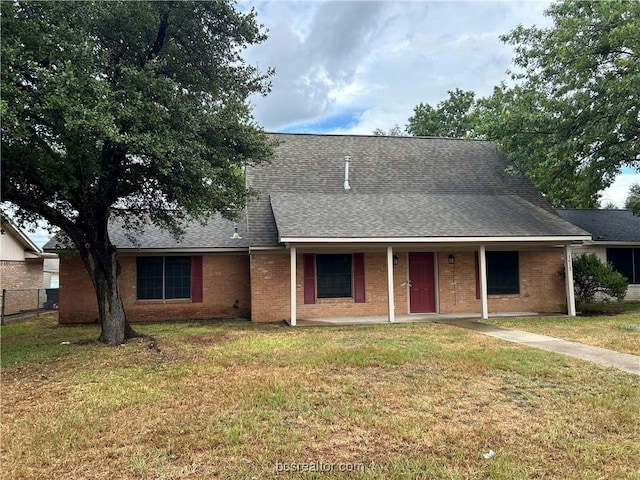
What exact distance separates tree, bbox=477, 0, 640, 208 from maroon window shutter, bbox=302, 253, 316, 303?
28.7 feet

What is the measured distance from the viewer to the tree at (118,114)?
23.2 ft

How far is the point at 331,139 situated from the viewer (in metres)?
18.2

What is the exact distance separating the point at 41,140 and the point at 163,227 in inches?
167

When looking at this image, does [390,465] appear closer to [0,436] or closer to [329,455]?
Result: [329,455]

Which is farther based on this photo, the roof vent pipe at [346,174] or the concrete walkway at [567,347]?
the roof vent pipe at [346,174]

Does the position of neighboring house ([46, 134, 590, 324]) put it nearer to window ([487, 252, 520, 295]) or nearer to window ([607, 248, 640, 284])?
window ([487, 252, 520, 295])

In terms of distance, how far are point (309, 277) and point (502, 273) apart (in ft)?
21.2

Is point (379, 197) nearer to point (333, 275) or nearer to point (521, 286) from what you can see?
point (333, 275)

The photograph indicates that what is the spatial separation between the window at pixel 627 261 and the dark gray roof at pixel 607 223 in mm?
566

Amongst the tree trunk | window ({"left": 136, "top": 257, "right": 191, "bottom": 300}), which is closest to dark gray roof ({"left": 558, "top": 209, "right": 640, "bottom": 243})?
window ({"left": 136, "top": 257, "right": 191, "bottom": 300})

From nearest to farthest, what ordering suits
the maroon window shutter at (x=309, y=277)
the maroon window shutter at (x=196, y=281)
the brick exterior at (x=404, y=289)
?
1. the brick exterior at (x=404, y=289)
2. the maroon window shutter at (x=309, y=277)
3. the maroon window shutter at (x=196, y=281)

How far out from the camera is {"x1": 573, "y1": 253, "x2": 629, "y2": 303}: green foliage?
14570 millimetres

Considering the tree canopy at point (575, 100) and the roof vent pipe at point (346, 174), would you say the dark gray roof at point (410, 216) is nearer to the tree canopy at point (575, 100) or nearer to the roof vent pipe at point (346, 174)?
the roof vent pipe at point (346, 174)

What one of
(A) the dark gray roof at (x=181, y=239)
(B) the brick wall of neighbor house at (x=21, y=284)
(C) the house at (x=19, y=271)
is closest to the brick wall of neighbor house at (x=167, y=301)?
(A) the dark gray roof at (x=181, y=239)
